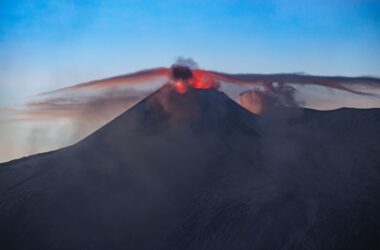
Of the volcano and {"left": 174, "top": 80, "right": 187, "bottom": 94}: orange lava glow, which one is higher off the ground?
{"left": 174, "top": 80, "right": 187, "bottom": 94}: orange lava glow

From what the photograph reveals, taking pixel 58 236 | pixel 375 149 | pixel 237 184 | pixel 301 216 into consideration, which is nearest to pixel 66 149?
pixel 58 236

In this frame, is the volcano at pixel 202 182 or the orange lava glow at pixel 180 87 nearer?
the volcano at pixel 202 182

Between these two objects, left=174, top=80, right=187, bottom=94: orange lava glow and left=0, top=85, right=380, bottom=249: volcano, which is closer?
left=0, top=85, right=380, bottom=249: volcano

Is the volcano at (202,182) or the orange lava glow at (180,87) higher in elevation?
the orange lava glow at (180,87)

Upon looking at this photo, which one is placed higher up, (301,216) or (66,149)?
(66,149)

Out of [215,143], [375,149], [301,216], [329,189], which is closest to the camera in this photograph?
[301,216]

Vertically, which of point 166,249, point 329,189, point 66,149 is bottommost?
point 166,249

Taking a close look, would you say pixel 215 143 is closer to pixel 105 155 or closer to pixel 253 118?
pixel 253 118

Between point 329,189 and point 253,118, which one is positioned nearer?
point 329,189

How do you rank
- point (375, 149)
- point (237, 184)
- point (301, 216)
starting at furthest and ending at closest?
point (375, 149)
point (237, 184)
point (301, 216)
